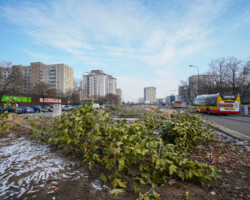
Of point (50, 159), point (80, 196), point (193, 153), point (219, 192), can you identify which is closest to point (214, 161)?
point (193, 153)

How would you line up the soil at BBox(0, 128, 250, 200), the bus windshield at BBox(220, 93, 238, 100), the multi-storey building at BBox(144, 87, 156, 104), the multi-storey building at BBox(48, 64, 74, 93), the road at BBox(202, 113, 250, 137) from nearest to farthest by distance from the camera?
1. the soil at BBox(0, 128, 250, 200)
2. the road at BBox(202, 113, 250, 137)
3. the bus windshield at BBox(220, 93, 238, 100)
4. the multi-storey building at BBox(48, 64, 74, 93)
5. the multi-storey building at BBox(144, 87, 156, 104)

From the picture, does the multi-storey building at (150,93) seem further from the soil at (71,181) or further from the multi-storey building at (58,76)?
the soil at (71,181)

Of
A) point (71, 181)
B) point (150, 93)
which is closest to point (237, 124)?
point (71, 181)

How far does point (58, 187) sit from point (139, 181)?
1.18 m

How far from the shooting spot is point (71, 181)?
224cm

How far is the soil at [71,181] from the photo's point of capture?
6.50ft

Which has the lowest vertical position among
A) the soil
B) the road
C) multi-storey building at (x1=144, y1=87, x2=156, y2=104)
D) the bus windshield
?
the road

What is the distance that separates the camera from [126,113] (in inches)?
397

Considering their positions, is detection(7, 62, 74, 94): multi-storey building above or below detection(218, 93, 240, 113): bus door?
above

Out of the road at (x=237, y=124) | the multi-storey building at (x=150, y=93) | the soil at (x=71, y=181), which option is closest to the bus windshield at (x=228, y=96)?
the road at (x=237, y=124)

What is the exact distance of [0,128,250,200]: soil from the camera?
1.98 m

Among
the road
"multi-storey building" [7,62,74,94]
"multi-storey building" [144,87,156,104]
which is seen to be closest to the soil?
the road

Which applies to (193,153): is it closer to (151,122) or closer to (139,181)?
(139,181)

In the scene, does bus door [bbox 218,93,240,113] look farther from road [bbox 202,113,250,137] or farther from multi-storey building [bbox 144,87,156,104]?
multi-storey building [bbox 144,87,156,104]
